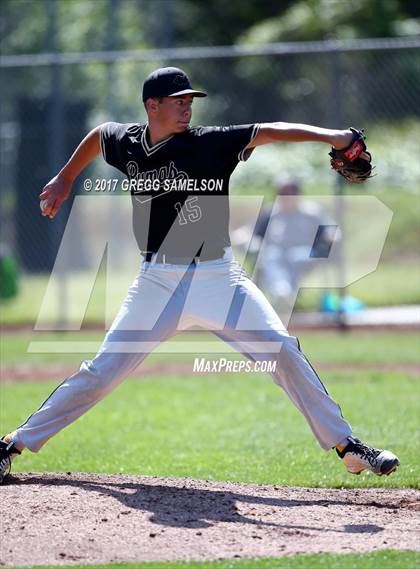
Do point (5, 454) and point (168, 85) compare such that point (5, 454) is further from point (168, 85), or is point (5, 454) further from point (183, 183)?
point (168, 85)

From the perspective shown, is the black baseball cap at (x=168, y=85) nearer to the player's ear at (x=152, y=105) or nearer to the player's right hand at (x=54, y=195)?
the player's ear at (x=152, y=105)

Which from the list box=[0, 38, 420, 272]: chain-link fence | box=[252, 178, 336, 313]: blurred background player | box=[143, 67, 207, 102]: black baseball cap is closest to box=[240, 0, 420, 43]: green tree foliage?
box=[0, 38, 420, 272]: chain-link fence

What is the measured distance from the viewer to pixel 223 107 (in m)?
15.9

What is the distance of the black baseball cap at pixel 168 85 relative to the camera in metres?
5.98

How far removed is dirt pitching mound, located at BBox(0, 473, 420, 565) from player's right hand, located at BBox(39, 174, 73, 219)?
1.52m

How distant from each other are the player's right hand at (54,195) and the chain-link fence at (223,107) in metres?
6.61

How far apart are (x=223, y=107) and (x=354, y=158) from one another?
34.2ft

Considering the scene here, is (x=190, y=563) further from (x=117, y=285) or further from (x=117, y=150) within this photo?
(x=117, y=285)

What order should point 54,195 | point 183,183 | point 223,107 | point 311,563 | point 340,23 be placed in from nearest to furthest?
point 311,563 → point 183,183 → point 54,195 → point 223,107 → point 340,23

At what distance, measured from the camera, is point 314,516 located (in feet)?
18.1

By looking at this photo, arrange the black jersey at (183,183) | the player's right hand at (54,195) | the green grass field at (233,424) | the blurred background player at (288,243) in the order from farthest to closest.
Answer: the blurred background player at (288,243) < the green grass field at (233,424) < the player's right hand at (54,195) < the black jersey at (183,183)

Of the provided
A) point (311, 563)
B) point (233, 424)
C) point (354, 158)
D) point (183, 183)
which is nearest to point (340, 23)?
point (233, 424)

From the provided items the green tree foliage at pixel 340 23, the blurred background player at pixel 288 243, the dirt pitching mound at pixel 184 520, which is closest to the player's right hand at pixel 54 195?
the dirt pitching mound at pixel 184 520

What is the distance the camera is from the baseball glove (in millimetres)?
5684
